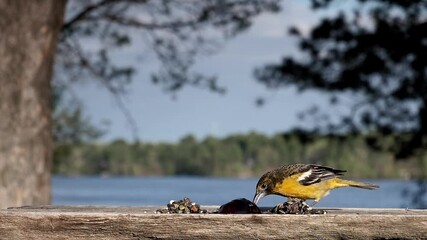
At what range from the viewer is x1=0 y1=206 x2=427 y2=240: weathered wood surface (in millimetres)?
2982

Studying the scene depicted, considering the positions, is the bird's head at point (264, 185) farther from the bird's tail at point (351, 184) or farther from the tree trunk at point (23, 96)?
the tree trunk at point (23, 96)

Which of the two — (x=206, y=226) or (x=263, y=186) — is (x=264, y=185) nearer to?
(x=263, y=186)

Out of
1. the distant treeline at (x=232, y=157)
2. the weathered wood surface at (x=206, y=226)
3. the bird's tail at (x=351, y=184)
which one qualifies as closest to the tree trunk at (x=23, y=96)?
the distant treeline at (x=232, y=157)

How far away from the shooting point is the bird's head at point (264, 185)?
11.5 feet

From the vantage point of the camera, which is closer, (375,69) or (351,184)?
(351,184)

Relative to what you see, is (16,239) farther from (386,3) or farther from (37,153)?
(386,3)

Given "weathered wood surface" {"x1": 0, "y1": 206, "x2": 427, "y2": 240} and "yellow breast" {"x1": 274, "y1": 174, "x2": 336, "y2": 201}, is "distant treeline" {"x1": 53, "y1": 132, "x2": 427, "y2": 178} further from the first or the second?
"weathered wood surface" {"x1": 0, "y1": 206, "x2": 427, "y2": 240}

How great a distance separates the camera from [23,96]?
7.29 m

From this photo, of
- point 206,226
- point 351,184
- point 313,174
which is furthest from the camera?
point 351,184

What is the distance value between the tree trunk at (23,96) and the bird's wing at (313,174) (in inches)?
158

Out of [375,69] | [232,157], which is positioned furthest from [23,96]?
[232,157]

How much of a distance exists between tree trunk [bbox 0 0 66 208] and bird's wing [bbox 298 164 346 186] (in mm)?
4009

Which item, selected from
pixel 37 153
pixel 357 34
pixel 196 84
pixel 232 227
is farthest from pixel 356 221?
pixel 196 84

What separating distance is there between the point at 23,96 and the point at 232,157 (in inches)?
305
